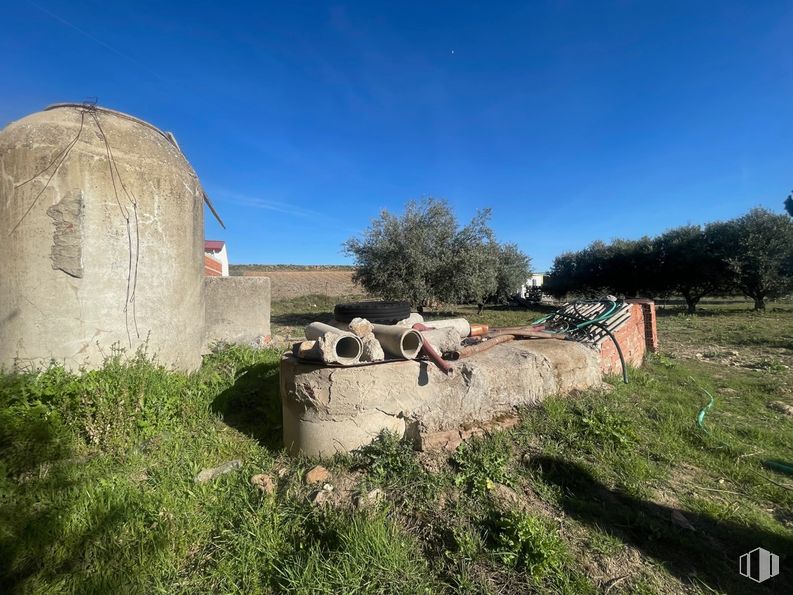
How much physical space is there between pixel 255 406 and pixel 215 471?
46.3 inches

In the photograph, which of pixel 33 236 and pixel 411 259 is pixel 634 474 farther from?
pixel 411 259

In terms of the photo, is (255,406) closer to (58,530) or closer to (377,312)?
(377,312)

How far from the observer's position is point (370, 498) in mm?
2570

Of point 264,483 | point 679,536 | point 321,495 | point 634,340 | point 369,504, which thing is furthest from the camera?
point 634,340

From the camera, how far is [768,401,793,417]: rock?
15.4 ft

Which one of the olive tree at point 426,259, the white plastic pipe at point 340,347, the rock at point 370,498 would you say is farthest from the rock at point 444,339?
the olive tree at point 426,259

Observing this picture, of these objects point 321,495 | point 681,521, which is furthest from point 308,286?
point 681,521

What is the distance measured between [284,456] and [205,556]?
3.24ft

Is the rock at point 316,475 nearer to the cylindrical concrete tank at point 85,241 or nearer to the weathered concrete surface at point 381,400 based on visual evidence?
the weathered concrete surface at point 381,400

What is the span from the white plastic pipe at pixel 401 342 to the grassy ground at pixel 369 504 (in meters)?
0.71

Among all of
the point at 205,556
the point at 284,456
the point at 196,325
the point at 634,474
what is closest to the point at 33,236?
the point at 196,325

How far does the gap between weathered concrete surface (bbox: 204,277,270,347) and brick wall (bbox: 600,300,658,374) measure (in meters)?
5.54

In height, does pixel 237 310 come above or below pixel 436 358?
above

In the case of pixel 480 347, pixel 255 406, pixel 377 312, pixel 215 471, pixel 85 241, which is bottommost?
pixel 215 471
